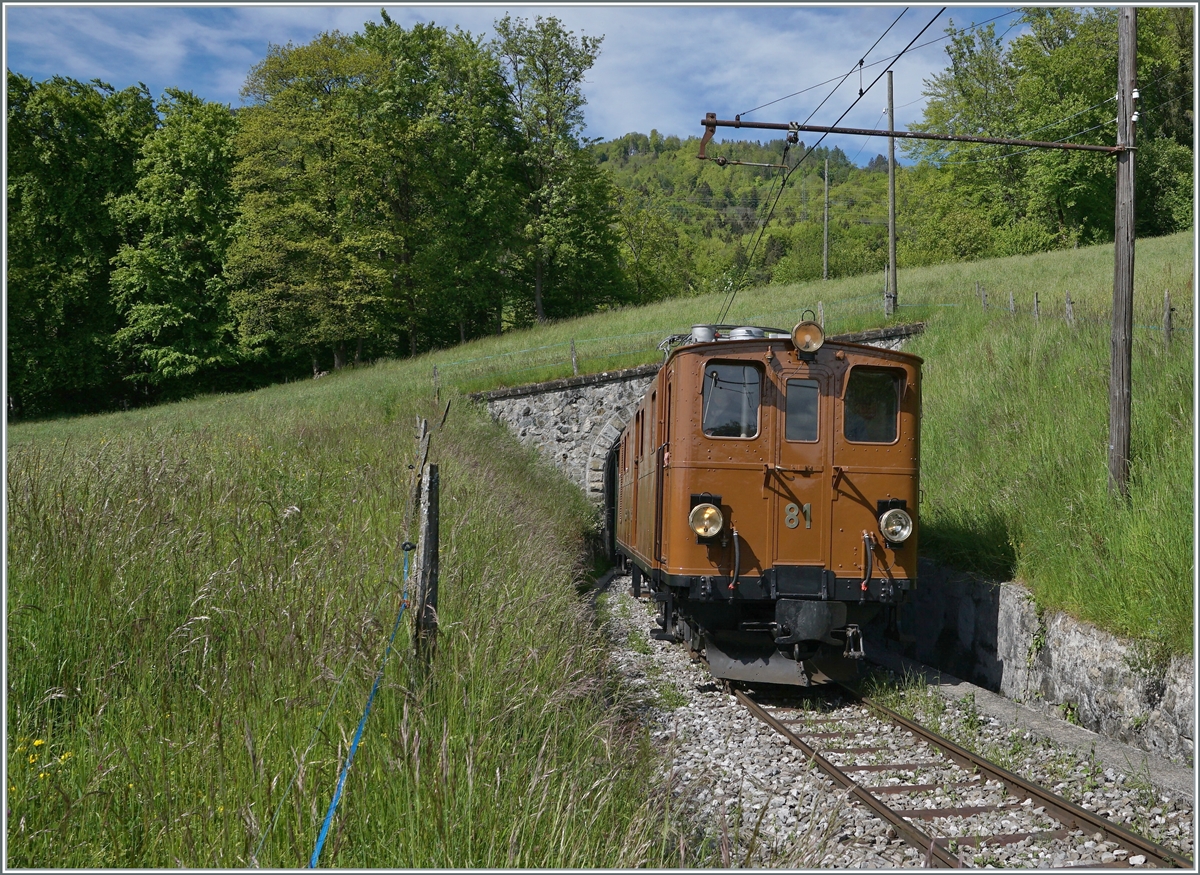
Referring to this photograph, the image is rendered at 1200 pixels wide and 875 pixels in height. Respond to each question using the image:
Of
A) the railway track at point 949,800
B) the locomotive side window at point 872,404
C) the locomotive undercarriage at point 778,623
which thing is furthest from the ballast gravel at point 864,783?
the locomotive side window at point 872,404

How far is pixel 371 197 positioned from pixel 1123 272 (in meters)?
34.6

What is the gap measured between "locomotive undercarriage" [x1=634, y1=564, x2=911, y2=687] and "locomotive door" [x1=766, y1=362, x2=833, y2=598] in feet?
0.62

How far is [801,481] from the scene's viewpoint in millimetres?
8641

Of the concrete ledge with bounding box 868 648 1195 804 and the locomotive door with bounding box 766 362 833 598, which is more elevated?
the locomotive door with bounding box 766 362 833 598

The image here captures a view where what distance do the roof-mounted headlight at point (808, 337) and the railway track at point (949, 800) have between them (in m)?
3.58

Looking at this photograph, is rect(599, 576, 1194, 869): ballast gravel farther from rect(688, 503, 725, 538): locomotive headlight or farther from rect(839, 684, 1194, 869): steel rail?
rect(688, 503, 725, 538): locomotive headlight

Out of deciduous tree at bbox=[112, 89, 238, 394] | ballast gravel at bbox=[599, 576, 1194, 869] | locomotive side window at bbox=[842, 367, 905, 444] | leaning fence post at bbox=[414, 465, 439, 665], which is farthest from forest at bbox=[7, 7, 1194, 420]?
leaning fence post at bbox=[414, 465, 439, 665]

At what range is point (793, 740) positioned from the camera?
23.4ft

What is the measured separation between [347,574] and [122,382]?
39.0 metres

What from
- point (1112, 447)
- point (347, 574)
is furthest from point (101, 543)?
point (1112, 447)

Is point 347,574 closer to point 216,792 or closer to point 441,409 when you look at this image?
point 216,792

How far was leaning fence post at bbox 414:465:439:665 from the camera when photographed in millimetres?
4309

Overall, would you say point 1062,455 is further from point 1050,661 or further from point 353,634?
point 353,634

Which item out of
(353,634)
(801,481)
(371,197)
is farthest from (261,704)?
(371,197)
